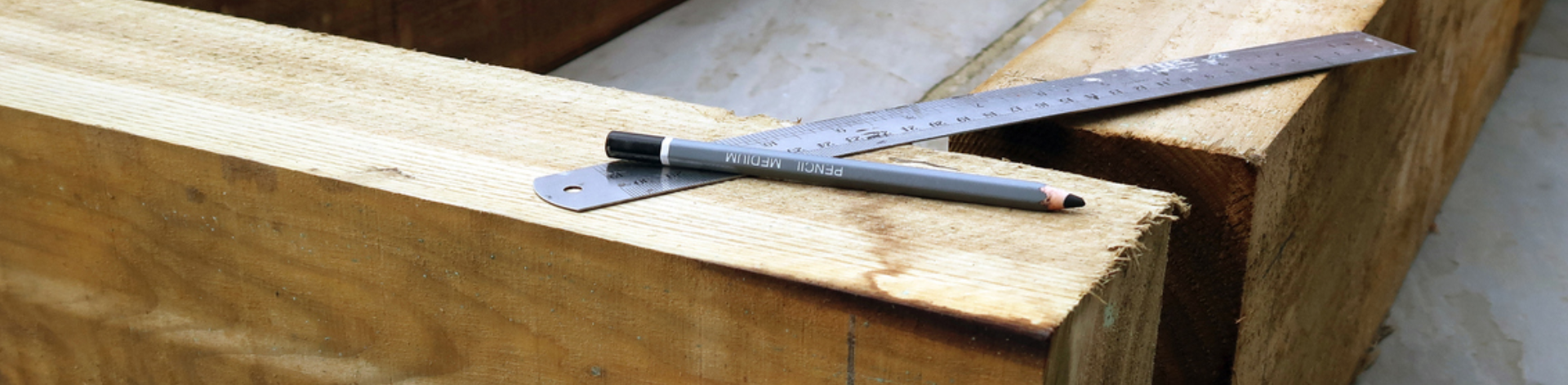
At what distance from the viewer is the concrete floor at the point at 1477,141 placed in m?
2.16

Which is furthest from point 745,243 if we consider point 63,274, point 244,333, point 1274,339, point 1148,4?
point 1148,4

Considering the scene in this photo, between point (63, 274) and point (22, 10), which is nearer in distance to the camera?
point (63, 274)

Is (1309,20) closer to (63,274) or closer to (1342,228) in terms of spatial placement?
(1342,228)

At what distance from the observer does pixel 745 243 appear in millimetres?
769

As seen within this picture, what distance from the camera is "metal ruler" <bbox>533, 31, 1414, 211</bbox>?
85cm

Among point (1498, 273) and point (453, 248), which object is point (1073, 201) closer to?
point (453, 248)

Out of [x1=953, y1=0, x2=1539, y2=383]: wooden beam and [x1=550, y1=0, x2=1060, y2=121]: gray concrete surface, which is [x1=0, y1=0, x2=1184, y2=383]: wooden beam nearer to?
[x1=953, y1=0, x2=1539, y2=383]: wooden beam

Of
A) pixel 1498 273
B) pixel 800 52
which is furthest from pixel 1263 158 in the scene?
pixel 800 52

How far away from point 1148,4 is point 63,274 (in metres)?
1.24

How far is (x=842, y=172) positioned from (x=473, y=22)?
70.4 inches

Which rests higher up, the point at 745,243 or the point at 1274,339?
the point at 745,243

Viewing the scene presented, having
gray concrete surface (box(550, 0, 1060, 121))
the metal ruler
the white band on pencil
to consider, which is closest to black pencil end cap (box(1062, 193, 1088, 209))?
the metal ruler

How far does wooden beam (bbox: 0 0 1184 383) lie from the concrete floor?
1.58 m

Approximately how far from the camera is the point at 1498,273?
92.2 inches
